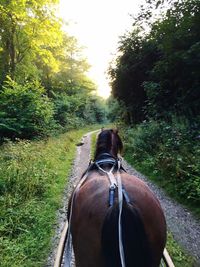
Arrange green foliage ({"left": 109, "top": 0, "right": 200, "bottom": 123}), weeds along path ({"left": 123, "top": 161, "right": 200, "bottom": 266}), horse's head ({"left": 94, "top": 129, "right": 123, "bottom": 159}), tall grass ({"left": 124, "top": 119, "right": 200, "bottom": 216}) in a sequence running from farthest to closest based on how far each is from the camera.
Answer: green foliage ({"left": 109, "top": 0, "right": 200, "bottom": 123}) → tall grass ({"left": 124, "top": 119, "right": 200, "bottom": 216}) → weeds along path ({"left": 123, "top": 161, "right": 200, "bottom": 266}) → horse's head ({"left": 94, "top": 129, "right": 123, "bottom": 159})

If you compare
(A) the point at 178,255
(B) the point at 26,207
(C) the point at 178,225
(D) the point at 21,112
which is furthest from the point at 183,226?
(D) the point at 21,112

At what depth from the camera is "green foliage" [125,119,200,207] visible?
7.50 m

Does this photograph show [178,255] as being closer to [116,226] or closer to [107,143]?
[107,143]

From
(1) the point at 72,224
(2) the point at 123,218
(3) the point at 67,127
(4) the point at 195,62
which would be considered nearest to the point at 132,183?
(2) the point at 123,218

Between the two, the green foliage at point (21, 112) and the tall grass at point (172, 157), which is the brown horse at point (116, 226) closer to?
the tall grass at point (172, 157)

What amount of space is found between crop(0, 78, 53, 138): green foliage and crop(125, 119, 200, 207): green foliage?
229 inches

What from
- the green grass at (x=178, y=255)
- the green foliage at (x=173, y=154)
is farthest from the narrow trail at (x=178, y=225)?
the green foliage at (x=173, y=154)

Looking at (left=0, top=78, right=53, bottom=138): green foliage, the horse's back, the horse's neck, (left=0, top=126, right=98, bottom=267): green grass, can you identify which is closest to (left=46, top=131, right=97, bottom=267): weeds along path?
(left=0, top=126, right=98, bottom=267): green grass

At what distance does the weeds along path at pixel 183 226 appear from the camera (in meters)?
5.26

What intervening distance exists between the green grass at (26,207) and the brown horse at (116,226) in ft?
7.88

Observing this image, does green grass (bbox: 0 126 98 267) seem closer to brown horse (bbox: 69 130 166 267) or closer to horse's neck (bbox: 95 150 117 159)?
horse's neck (bbox: 95 150 117 159)

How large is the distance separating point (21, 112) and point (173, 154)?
9.74 m

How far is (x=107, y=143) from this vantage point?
13.0 ft

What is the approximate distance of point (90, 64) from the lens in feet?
127
